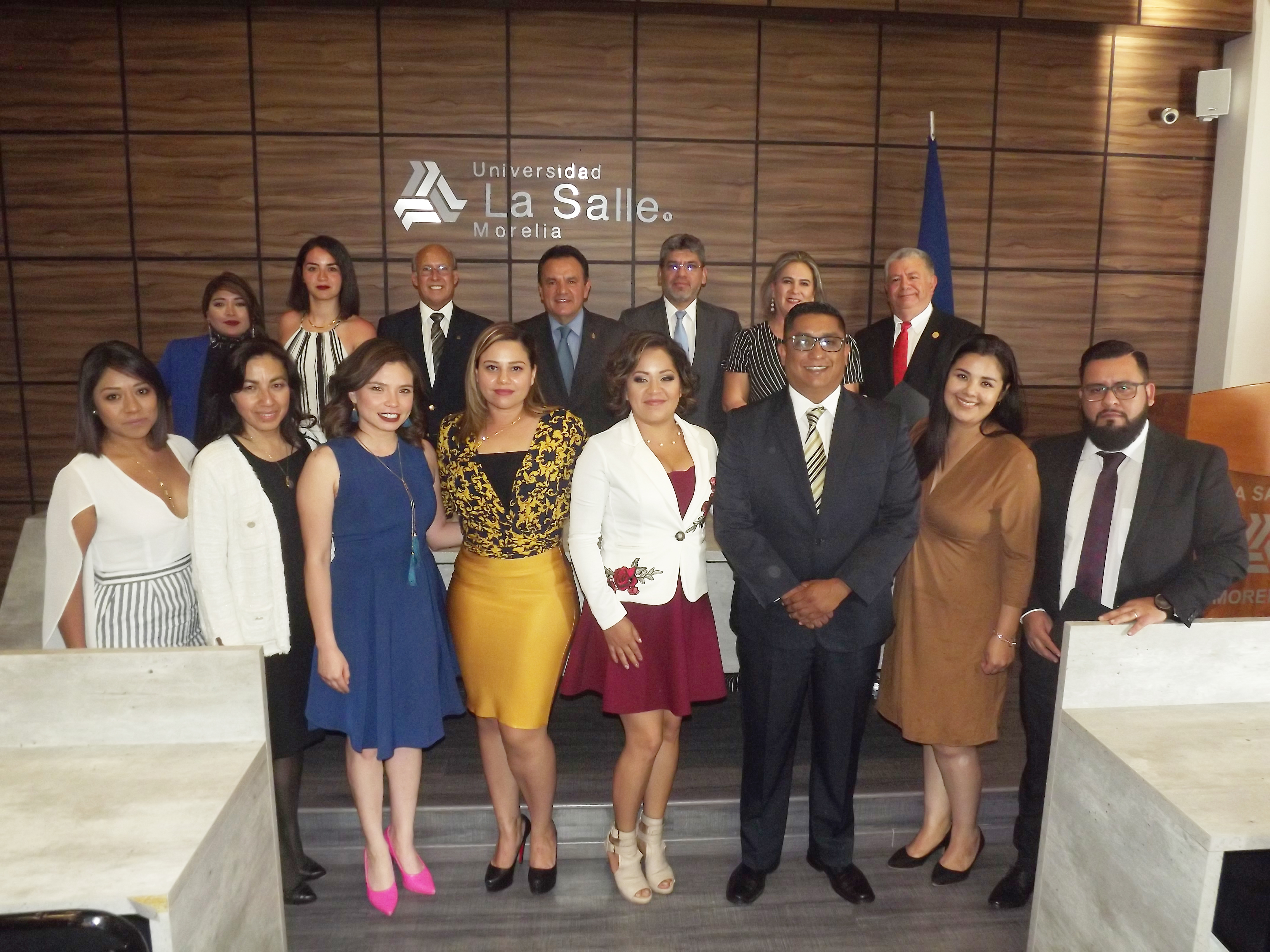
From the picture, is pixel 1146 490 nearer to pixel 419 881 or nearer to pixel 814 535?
pixel 814 535

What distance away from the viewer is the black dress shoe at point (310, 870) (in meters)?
2.94

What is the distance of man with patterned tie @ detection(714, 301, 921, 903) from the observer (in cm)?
265

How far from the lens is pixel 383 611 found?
2629 mm

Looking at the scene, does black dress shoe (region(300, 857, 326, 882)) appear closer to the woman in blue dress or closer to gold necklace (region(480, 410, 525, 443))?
the woman in blue dress

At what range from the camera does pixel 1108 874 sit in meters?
2.05

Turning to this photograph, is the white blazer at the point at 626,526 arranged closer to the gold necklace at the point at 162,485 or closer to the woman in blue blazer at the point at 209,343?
the gold necklace at the point at 162,485

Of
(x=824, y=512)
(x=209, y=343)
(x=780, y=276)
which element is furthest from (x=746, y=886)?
Answer: (x=209, y=343)

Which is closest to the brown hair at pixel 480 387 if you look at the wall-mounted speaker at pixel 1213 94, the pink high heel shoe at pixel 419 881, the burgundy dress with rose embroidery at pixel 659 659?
the burgundy dress with rose embroidery at pixel 659 659

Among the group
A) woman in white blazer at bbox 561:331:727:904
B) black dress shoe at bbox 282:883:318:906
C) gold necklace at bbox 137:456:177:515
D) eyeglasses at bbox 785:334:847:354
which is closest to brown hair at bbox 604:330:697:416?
woman in white blazer at bbox 561:331:727:904

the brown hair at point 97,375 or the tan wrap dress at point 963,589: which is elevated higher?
the brown hair at point 97,375

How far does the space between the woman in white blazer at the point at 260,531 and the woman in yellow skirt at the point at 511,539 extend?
441 millimetres

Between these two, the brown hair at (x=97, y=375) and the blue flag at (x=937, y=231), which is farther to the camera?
the blue flag at (x=937, y=231)

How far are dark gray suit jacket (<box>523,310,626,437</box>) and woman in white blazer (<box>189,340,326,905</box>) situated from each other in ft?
5.24

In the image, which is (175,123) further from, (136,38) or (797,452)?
(797,452)
